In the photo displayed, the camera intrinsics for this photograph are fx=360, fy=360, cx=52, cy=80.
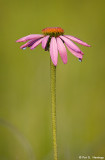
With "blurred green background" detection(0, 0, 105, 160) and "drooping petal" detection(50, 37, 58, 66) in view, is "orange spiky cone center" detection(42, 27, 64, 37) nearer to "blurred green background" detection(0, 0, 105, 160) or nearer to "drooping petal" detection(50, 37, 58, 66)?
"drooping petal" detection(50, 37, 58, 66)

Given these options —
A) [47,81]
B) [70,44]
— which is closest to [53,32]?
[70,44]

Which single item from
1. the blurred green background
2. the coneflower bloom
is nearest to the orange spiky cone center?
the coneflower bloom

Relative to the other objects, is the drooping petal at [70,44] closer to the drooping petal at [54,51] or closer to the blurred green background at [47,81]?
the drooping petal at [54,51]

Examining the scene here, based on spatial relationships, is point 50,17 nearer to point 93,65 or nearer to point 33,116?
point 93,65

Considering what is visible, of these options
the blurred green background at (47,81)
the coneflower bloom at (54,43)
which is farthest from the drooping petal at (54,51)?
the blurred green background at (47,81)

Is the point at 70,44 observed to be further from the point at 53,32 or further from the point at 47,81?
the point at 47,81

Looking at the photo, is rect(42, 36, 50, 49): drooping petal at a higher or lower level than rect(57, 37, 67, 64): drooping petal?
higher
